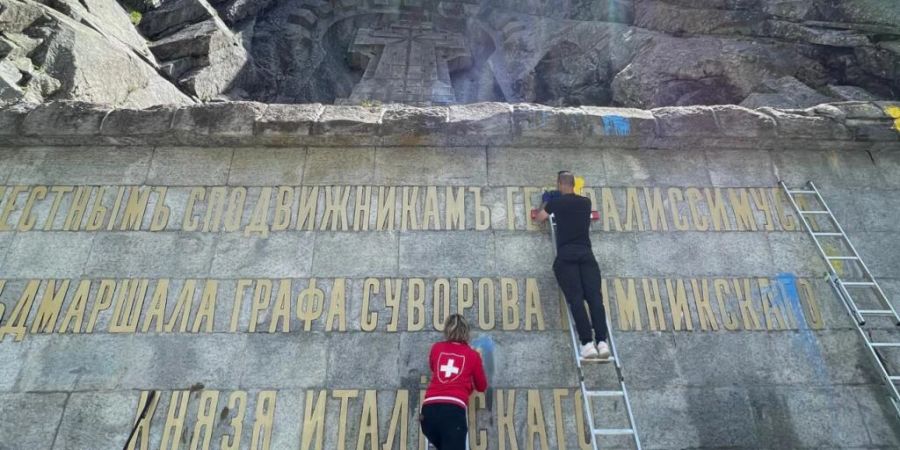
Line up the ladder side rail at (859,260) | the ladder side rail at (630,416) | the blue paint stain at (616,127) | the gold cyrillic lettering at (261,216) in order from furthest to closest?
the blue paint stain at (616,127)
the gold cyrillic lettering at (261,216)
the ladder side rail at (859,260)
the ladder side rail at (630,416)

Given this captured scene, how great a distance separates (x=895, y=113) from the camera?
7.41m

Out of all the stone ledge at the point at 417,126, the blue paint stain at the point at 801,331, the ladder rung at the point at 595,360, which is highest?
the stone ledge at the point at 417,126

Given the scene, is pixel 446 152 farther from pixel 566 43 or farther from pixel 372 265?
pixel 566 43

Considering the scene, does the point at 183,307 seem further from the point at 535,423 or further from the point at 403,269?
the point at 535,423

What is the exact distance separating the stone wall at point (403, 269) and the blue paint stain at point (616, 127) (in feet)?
0.06

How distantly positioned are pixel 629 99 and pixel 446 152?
6.13 metres

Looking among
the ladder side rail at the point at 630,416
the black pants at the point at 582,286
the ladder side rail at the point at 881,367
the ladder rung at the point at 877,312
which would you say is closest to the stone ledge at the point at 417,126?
the black pants at the point at 582,286

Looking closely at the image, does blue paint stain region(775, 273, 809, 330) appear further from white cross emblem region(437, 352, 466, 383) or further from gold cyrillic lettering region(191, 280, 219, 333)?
gold cyrillic lettering region(191, 280, 219, 333)

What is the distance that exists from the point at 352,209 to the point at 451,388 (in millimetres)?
2835

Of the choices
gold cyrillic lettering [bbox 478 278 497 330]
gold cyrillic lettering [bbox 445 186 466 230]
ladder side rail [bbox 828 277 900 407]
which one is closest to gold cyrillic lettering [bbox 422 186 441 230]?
gold cyrillic lettering [bbox 445 186 466 230]

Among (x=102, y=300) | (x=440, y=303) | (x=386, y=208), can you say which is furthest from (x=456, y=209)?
(x=102, y=300)

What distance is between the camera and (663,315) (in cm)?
609

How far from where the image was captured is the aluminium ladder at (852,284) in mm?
5805

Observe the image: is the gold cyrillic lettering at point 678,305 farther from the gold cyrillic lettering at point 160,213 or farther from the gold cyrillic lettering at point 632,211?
the gold cyrillic lettering at point 160,213
